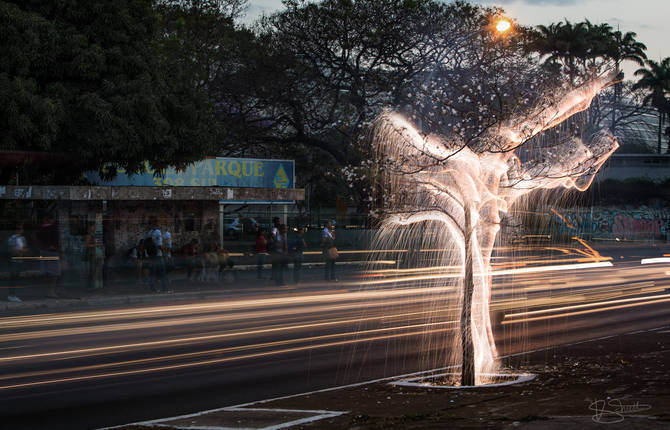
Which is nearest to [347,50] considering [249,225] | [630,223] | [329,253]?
[249,225]

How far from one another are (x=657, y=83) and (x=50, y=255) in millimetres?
53367

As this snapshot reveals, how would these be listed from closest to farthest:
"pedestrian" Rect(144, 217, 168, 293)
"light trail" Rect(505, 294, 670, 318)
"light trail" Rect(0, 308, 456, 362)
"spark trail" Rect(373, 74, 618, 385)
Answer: "spark trail" Rect(373, 74, 618, 385) < "light trail" Rect(0, 308, 456, 362) < "light trail" Rect(505, 294, 670, 318) < "pedestrian" Rect(144, 217, 168, 293)

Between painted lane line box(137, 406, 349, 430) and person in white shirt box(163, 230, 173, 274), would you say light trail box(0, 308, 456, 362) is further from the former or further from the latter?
person in white shirt box(163, 230, 173, 274)

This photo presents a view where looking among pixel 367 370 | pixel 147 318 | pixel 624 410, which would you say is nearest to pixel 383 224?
pixel 367 370

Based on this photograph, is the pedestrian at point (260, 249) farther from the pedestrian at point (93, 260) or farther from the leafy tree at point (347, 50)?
the leafy tree at point (347, 50)

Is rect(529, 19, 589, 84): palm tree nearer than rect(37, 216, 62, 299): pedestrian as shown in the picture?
No

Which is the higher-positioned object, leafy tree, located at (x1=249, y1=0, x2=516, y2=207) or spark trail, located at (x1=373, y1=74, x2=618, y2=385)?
leafy tree, located at (x1=249, y1=0, x2=516, y2=207)

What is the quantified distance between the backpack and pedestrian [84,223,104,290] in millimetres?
1347

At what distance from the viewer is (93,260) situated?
2017 centimetres

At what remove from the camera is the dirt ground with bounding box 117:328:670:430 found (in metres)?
6.37

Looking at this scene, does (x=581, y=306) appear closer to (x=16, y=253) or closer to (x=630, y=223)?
(x=16, y=253)

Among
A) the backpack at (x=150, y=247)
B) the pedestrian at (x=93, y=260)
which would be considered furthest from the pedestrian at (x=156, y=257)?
the pedestrian at (x=93, y=260)

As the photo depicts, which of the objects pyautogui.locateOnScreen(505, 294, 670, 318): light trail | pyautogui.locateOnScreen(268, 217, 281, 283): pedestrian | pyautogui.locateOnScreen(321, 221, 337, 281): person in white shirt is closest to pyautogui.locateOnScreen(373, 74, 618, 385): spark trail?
pyautogui.locateOnScreen(505, 294, 670, 318): light trail

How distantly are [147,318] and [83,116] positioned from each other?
6565mm
